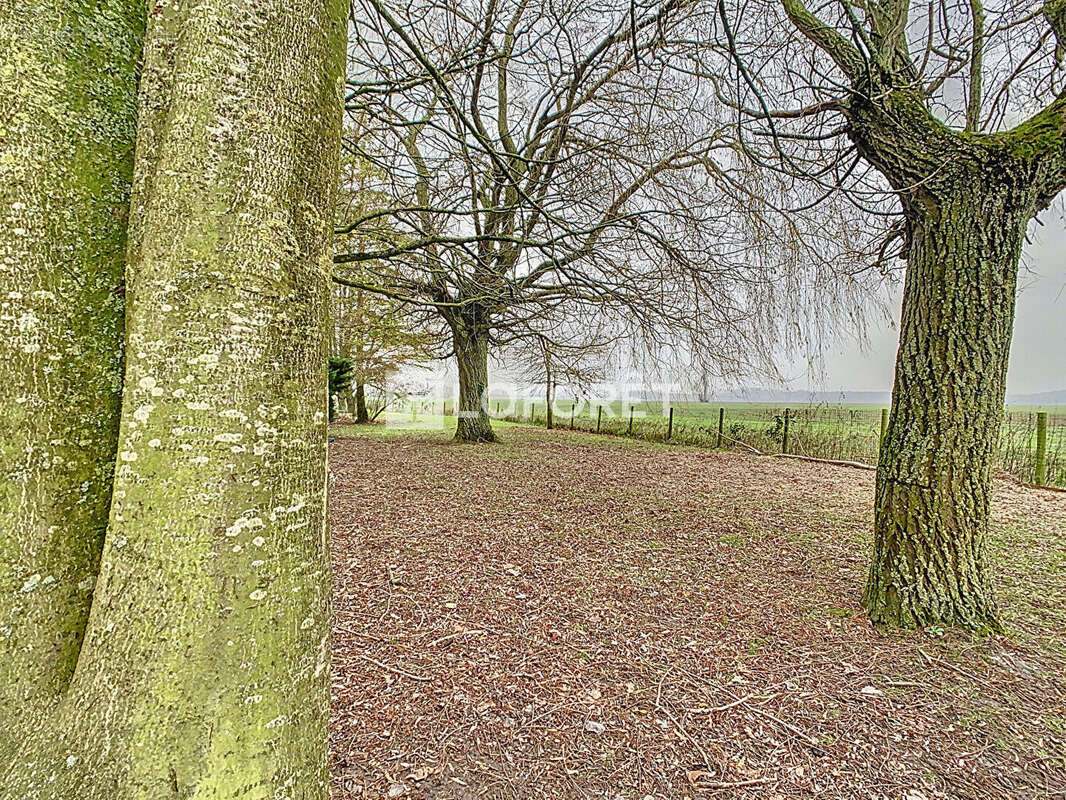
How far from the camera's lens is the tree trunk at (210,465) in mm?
847

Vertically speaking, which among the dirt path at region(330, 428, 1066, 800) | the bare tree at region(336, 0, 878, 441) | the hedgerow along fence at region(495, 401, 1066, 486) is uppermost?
the bare tree at region(336, 0, 878, 441)

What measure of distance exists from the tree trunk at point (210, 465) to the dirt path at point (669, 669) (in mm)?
988

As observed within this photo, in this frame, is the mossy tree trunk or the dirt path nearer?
the dirt path

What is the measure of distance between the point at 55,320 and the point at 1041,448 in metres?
9.76

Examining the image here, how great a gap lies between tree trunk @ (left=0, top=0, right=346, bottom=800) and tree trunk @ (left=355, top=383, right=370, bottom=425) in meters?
14.3

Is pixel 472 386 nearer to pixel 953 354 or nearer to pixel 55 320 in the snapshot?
pixel 953 354

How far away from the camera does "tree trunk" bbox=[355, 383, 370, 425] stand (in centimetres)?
1482

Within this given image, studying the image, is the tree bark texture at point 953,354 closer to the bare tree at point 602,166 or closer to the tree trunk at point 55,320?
the bare tree at point 602,166

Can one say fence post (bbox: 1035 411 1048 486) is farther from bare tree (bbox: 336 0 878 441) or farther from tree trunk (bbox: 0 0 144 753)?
tree trunk (bbox: 0 0 144 753)

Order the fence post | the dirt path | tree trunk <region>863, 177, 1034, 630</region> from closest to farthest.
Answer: the dirt path
tree trunk <region>863, 177, 1034, 630</region>
the fence post

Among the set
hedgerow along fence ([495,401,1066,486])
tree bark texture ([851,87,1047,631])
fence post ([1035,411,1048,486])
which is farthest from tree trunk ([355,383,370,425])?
fence post ([1035,411,1048,486])

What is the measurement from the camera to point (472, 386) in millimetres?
10312

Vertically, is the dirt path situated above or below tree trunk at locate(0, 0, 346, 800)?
below

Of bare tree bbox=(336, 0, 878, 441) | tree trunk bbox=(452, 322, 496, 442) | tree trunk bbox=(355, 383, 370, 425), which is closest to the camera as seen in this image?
bare tree bbox=(336, 0, 878, 441)
